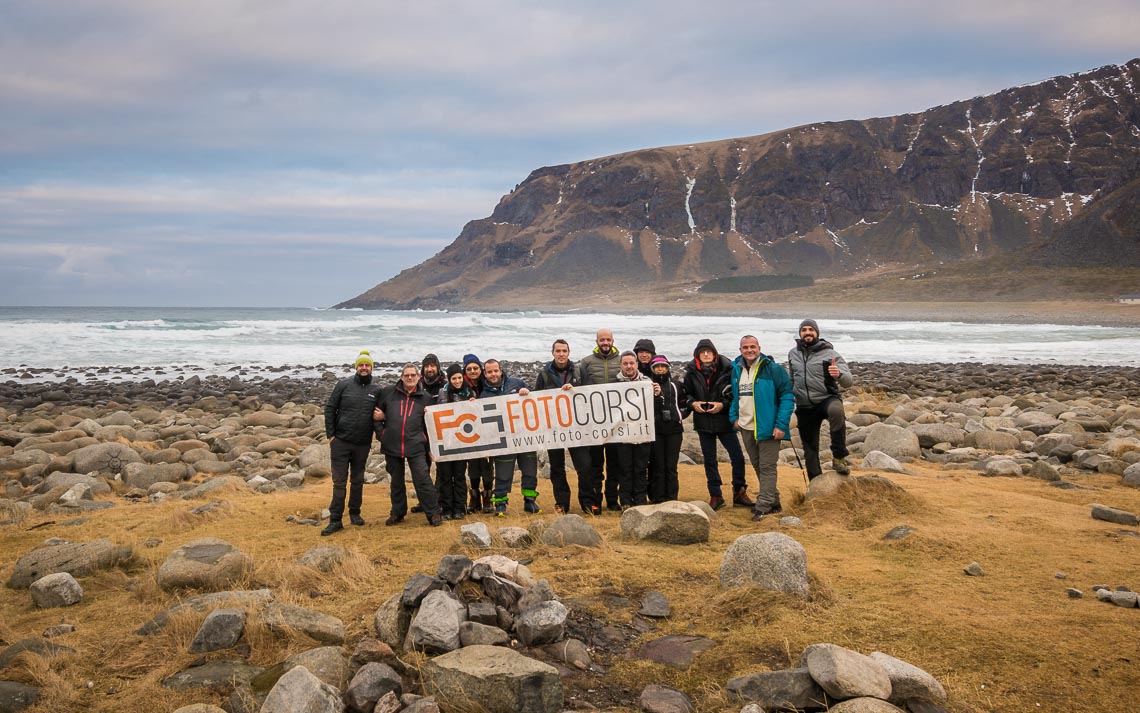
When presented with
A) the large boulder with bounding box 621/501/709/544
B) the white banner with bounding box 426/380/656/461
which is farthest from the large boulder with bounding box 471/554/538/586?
the white banner with bounding box 426/380/656/461

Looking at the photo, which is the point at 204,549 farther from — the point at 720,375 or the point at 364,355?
the point at 720,375

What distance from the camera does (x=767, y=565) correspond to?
5.74 metres

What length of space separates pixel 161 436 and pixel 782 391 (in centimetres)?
1493

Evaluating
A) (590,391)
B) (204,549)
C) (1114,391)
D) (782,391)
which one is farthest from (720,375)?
(1114,391)

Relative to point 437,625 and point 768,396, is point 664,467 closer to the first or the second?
point 768,396

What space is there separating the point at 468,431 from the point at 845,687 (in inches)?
225

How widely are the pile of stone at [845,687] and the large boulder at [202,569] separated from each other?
4.74 meters

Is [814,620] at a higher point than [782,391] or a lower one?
lower

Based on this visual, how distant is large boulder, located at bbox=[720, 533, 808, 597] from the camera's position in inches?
222

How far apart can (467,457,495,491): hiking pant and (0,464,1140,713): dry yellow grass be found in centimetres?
67

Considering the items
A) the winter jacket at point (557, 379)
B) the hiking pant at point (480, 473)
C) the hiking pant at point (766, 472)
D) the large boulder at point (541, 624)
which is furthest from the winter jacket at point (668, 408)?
the large boulder at point (541, 624)

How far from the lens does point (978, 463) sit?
1154 centimetres

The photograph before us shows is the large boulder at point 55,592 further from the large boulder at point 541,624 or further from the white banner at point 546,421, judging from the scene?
the large boulder at point 541,624

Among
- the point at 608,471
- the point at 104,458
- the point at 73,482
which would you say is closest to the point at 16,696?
the point at 608,471
